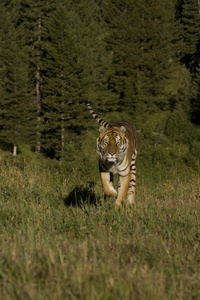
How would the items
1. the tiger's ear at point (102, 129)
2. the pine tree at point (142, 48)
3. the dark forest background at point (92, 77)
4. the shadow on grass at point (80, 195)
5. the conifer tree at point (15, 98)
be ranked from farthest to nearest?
the pine tree at point (142, 48) → the conifer tree at point (15, 98) → the dark forest background at point (92, 77) → the shadow on grass at point (80, 195) → the tiger's ear at point (102, 129)

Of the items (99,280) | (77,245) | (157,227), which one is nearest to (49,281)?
(99,280)

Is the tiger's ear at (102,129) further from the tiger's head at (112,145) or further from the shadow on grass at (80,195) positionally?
the shadow on grass at (80,195)

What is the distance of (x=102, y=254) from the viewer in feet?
12.2

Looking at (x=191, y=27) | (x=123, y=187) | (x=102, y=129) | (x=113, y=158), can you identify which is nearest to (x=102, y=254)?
(x=113, y=158)

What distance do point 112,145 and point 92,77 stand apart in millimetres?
34087

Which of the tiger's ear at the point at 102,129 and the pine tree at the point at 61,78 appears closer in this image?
the tiger's ear at the point at 102,129

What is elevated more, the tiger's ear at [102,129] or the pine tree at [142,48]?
the pine tree at [142,48]

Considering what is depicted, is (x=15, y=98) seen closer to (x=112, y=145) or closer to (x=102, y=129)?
(x=102, y=129)

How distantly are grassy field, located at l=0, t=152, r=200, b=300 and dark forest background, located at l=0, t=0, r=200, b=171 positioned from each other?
2884 cm

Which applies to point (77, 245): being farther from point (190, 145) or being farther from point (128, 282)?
point (190, 145)

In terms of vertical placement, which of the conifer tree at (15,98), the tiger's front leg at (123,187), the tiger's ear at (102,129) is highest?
the conifer tree at (15,98)

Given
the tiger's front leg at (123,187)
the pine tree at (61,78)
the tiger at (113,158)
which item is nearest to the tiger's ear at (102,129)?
the tiger at (113,158)

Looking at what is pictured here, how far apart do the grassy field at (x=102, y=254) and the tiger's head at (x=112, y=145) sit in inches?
26.5

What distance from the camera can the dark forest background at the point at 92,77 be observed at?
36.5 metres
